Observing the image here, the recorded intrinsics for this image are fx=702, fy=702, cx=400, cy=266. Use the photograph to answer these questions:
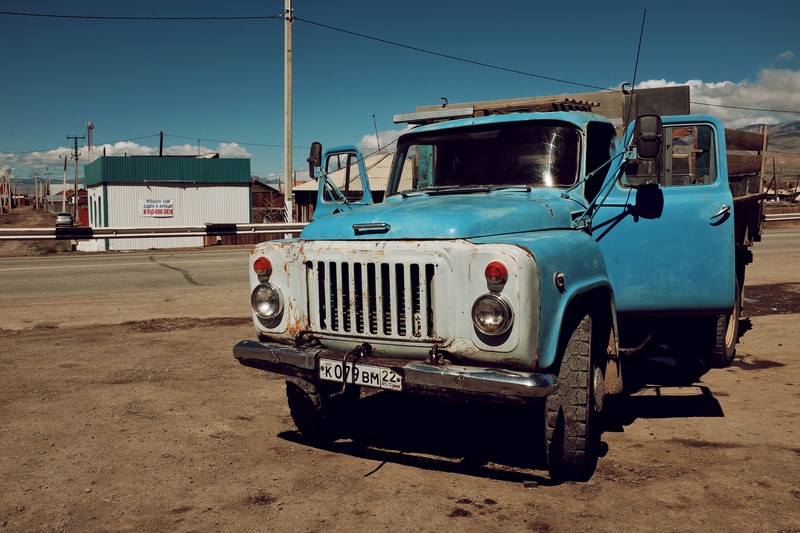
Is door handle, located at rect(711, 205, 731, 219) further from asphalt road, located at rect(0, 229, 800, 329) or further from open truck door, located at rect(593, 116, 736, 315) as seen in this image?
asphalt road, located at rect(0, 229, 800, 329)

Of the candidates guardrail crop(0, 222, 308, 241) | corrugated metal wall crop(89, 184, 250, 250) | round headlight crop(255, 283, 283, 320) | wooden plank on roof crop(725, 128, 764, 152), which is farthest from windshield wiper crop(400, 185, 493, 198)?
corrugated metal wall crop(89, 184, 250, 250)

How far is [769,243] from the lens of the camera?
19781 mm

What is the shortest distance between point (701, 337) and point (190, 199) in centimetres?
3716

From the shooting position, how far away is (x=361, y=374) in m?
3.74

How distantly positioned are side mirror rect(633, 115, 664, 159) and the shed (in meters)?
37.4

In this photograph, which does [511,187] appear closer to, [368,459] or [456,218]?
[456,218]

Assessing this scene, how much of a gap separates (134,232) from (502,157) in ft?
60.6

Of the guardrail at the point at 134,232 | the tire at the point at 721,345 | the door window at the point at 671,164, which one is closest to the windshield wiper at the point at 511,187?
the door window at the point at 671,164

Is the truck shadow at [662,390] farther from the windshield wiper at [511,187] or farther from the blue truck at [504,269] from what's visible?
the windshield wiper at [511,187]

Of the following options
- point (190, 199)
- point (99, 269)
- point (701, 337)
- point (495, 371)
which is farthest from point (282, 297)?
point (190, 199)

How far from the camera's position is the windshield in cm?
485

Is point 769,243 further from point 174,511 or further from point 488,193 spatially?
point 174,511

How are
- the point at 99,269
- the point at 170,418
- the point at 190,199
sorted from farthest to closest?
the point at 190,199
the point at 99,269
the point at 170,418

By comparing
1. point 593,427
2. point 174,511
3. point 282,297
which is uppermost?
point 282,297
